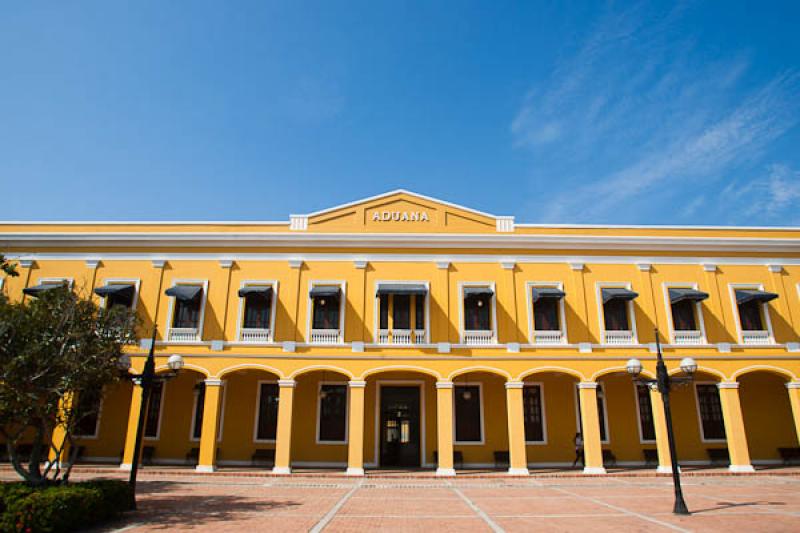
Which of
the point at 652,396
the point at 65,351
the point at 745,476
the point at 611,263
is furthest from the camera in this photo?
the point at 611,263

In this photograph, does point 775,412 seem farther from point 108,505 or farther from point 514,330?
point 108,505

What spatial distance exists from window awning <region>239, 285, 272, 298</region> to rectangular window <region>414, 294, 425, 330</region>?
575 centimetres

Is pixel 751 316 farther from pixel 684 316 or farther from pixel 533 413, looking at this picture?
pixel 533 413

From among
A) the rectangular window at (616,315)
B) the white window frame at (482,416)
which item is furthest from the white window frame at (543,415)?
the rectangular window at (616,315)

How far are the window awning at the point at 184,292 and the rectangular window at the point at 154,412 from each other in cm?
398

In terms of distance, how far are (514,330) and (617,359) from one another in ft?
13.4

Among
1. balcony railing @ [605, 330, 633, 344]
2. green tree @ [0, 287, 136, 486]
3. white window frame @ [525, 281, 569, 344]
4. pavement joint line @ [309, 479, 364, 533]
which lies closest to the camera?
pavement joint line @ [309, 479, 364, 533]

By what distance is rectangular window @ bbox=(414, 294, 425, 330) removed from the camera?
792 inches

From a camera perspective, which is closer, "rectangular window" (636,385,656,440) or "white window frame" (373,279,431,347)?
"white window frame" (373,279,431,347)

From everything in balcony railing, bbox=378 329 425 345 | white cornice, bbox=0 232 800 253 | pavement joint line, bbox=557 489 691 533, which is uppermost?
white cornice, bbox=0 232 800 253

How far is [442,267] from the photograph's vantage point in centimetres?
2048

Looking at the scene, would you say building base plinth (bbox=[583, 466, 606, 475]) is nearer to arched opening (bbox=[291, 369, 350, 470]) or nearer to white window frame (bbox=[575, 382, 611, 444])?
white window frame (bbox=[575, 382, 611, 444])

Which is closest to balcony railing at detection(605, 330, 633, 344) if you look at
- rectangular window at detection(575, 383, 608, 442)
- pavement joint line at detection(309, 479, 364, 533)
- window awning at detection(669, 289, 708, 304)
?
window awning at detection(669, 289, 708, 304)

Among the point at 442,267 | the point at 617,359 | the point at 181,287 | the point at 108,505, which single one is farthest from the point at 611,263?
the point at 108,505
